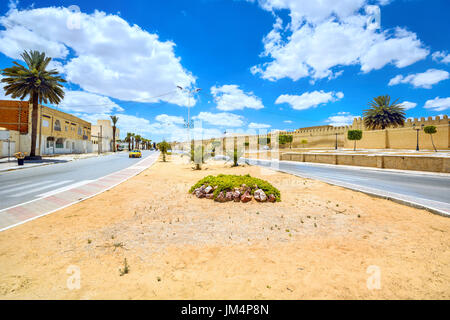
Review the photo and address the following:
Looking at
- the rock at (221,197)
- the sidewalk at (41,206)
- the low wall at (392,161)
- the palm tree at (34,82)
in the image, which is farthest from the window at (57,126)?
the low wall at (392,161)

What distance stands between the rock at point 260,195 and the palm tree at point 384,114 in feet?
194

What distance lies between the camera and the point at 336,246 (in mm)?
4066

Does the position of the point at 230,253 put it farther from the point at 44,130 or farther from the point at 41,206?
the point at 44,130

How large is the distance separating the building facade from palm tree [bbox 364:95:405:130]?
7051 cm

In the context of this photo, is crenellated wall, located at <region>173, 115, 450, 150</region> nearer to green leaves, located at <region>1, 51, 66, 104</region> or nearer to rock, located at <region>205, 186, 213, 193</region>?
rock, located at <region>205, 186, 213, 193</region>

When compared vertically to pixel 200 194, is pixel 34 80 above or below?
above

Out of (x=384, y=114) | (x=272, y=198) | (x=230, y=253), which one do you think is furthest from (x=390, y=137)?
(x=230, y=253)

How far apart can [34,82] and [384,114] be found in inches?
2790

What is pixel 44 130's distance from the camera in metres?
36.2

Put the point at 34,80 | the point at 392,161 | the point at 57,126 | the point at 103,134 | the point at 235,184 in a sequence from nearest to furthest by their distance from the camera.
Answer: the point at 235,184, the point at 392,161, the point at 34,80, the point at 57,126, the point at 103,134

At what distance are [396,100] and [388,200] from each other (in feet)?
198
